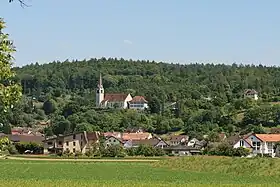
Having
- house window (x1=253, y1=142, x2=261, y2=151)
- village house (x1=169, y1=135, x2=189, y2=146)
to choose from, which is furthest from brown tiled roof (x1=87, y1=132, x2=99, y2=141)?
house window (x1=253, y1=142, x2=261, y2=151)

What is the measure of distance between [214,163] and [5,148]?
45482 mm

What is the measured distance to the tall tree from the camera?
9.66 meters

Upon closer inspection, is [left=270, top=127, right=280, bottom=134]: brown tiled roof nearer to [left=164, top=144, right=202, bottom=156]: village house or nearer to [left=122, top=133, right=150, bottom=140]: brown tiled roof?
[left=164, top=144, right=202, bottom=156]: village house

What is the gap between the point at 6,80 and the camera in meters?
9.75

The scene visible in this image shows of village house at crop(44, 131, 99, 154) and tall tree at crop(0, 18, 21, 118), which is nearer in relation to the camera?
tall tree at crop(0, 18, 21, 118)

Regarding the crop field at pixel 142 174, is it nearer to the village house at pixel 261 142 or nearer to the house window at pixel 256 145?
the village house at pixel 261 142

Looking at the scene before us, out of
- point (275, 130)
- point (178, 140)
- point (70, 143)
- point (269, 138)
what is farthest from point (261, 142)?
point (70, 143)

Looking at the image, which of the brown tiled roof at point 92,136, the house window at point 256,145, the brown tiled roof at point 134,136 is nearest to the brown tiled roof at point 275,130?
the house window at point 256,145

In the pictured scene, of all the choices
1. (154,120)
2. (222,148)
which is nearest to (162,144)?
(222,148)

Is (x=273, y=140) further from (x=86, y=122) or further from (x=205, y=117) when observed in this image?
(x=86, y=122)

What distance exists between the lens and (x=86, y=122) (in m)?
162

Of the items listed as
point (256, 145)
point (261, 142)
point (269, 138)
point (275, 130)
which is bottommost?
point (256, 145)

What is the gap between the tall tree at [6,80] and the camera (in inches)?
380

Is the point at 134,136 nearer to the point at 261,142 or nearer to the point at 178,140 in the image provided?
the point at 178,140
